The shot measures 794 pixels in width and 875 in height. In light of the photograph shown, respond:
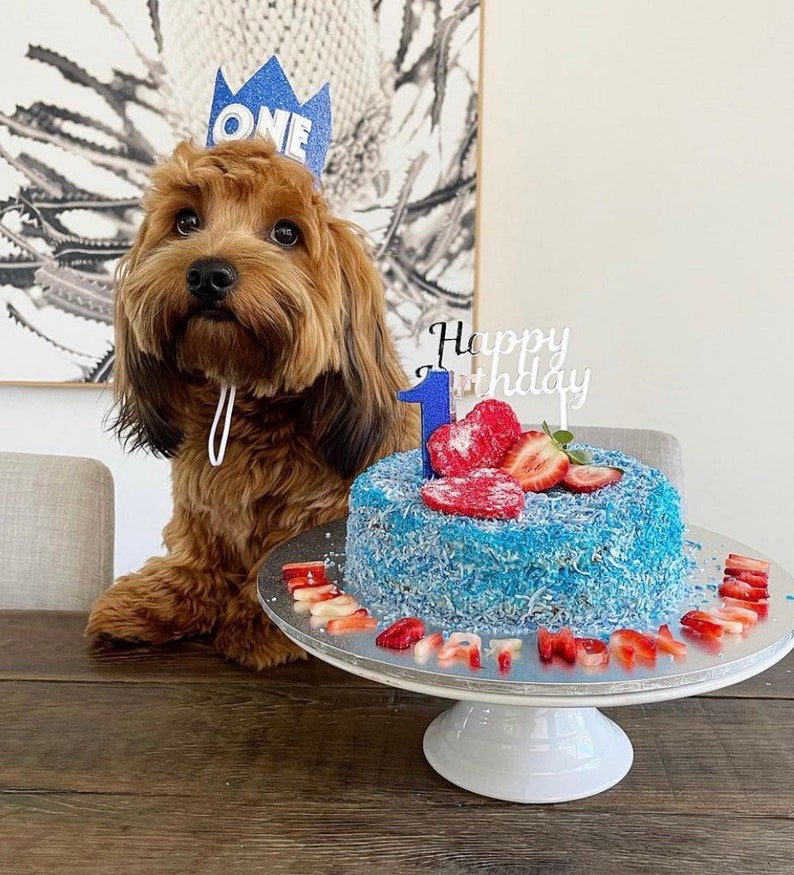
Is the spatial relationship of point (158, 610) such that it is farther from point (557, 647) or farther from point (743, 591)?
point (743, 591)

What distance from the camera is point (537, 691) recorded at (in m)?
0.83

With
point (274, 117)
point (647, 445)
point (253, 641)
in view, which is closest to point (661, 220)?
point (647, 445)

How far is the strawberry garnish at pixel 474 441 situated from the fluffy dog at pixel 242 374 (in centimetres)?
15

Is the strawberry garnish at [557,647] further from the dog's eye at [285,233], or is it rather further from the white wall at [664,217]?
the white wall at [664,217]

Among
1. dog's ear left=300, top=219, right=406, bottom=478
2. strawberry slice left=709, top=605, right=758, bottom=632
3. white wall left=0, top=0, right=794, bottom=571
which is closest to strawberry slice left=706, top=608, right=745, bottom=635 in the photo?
strawberry slice left=709, top=605, right=758, bottom=632

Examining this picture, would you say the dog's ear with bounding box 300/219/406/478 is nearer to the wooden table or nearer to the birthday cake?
the birthday cake

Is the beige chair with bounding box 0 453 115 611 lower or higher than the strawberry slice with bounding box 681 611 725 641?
lower

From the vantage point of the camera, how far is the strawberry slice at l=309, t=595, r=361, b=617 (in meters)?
1.00

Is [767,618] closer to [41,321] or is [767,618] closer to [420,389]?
[420,389]

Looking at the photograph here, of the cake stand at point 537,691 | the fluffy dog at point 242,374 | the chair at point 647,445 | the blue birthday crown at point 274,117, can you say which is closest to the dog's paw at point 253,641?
the fluffy dog at point 242,374

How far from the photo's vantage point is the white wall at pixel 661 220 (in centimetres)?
228

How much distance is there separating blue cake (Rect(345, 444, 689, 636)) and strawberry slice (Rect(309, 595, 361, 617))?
27mm

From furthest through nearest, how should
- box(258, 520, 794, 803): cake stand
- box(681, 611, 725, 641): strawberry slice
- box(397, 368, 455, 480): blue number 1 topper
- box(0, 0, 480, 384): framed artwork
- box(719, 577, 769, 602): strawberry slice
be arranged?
box(0, 0, 480, 384): framed artwork < box(397, 368, 455, 480): blue number 1 topper < box(719, 577, 769, 602): strawberry slice < box(681, 611, 725, 641): strawberry slice < box(258, 520, 794, 803): cake stand

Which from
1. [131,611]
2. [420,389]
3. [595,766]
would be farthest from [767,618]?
[131,611]
